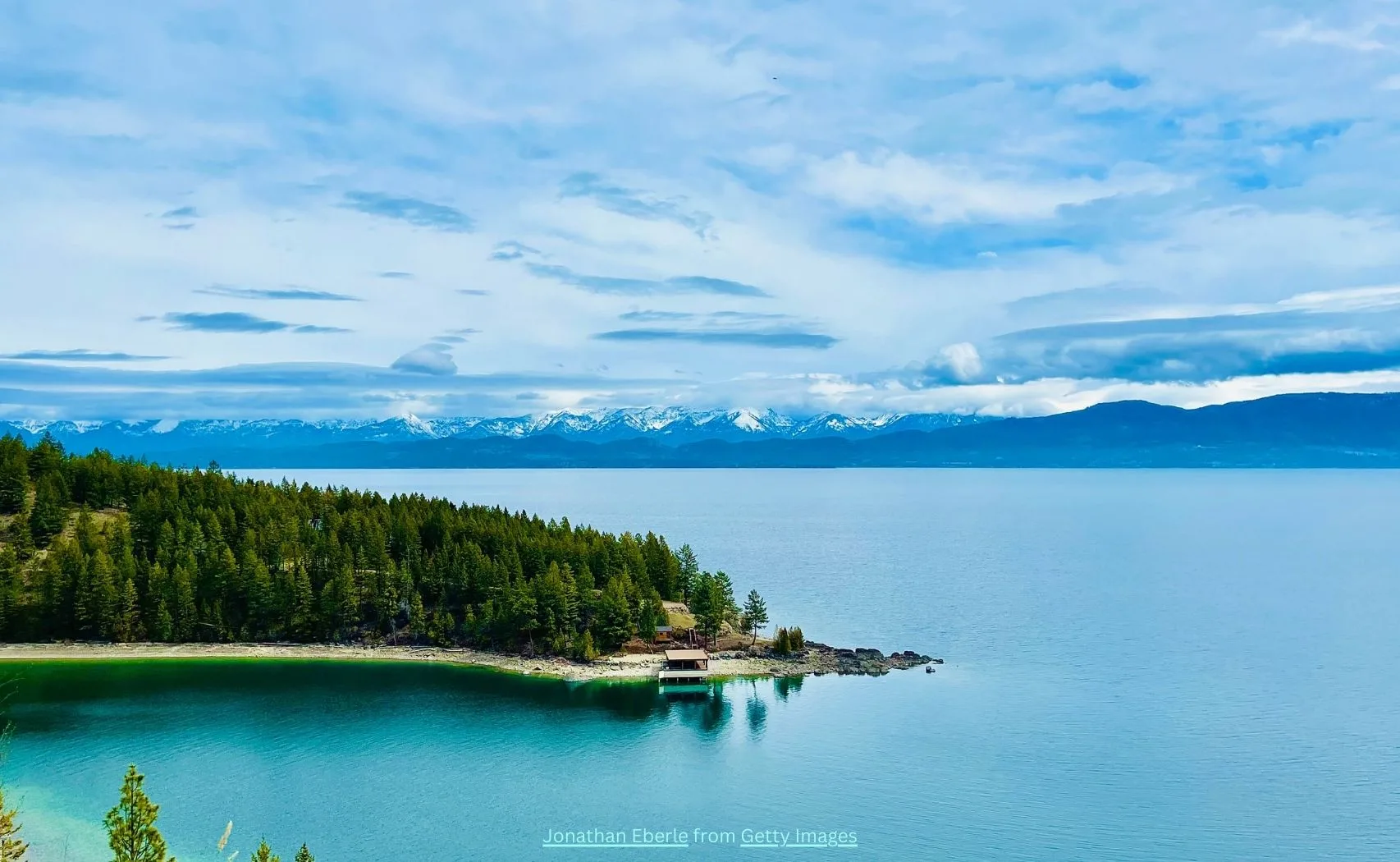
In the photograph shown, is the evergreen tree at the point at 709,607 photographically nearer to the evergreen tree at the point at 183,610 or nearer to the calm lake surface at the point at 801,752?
the calm lake surface at the point at 801,752

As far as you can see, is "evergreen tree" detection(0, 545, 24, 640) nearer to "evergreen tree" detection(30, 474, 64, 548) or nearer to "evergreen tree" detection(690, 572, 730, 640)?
"evergreen tree" detection(30, 474, 64, 548)

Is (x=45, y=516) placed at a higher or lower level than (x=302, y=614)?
higher

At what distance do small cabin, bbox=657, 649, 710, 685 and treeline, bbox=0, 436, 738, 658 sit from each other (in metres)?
7.46

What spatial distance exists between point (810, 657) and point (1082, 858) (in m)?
38.8

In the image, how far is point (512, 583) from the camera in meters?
93.2

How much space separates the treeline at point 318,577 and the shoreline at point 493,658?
6.00 ft

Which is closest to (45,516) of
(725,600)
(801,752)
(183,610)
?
(183,610)

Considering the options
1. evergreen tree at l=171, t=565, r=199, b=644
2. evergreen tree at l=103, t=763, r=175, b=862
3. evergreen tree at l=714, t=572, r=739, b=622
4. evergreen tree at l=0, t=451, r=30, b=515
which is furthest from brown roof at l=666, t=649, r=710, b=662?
evergreen tree at l=0, t=451, r=30, b=515

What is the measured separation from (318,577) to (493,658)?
2408cm

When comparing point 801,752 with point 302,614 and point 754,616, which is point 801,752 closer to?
point 754,616

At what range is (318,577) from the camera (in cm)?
9812

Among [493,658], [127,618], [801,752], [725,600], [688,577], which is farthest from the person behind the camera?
[688,577]

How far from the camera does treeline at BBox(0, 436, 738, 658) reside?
292 ft

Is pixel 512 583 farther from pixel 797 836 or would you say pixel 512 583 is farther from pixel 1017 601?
pixel 1017 601
